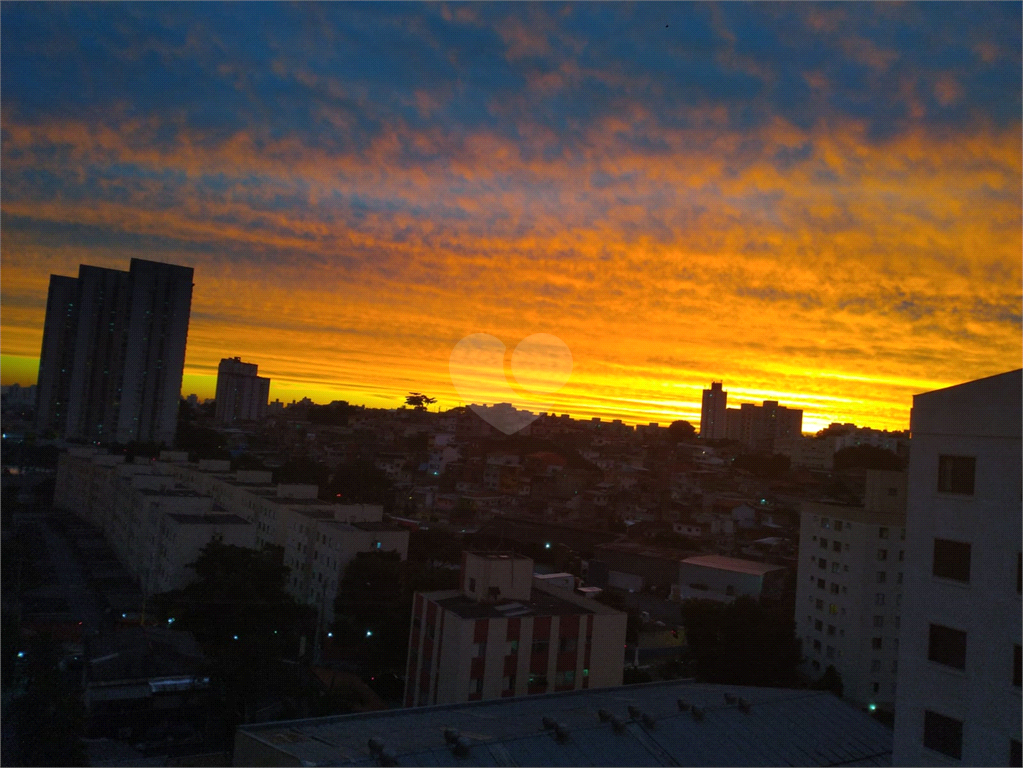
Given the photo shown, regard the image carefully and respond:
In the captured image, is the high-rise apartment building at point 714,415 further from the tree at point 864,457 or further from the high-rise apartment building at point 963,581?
the high-rise apartment building at point 963,581

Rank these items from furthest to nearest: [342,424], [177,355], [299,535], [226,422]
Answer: [342,424], [226,422], [177,355], [299,535]

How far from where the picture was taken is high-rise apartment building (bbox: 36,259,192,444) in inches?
667

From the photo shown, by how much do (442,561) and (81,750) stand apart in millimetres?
5523

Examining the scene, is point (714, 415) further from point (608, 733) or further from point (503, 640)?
point (608, 733)

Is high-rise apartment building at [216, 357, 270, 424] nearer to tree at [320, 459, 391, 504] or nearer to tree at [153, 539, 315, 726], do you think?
tree at [320, 459, 391, 504]

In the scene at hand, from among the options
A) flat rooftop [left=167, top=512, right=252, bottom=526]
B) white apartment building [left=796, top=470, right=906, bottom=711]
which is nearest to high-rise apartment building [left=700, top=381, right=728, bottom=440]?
white apartment building [left=796, top=470, right=906, bottom=711]

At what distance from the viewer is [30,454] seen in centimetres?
1155

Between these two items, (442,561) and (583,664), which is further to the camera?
(442,561)

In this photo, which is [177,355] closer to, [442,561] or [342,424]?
[342,424]

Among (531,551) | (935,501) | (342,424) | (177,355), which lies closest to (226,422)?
(342,424)

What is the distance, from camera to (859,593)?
693 cm

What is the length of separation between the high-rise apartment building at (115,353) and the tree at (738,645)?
50.3ft

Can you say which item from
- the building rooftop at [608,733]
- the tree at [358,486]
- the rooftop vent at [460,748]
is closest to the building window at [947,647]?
the building rooftop at [608,733]

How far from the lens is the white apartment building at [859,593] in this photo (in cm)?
668
